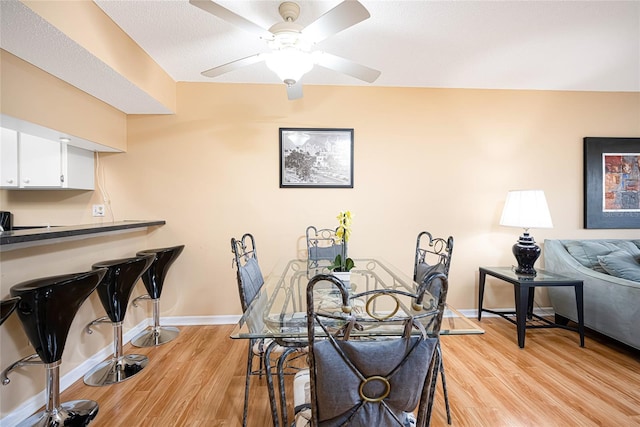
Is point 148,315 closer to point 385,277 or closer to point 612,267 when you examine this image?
point 385,277

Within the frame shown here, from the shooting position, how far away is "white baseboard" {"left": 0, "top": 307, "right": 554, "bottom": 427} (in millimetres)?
1573

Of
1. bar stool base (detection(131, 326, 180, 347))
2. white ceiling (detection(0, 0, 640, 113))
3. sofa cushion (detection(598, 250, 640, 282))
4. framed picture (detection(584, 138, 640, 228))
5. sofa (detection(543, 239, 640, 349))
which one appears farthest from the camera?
framed picture (detection(584, 138, 640, 228))

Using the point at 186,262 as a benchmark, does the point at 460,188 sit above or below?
above

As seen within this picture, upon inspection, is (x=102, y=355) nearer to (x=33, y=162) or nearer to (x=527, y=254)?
(x=33, y=162)

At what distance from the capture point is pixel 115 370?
2.04 m

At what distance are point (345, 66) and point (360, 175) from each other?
4.29 feet

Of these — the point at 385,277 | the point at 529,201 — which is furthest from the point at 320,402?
the point at 529,201

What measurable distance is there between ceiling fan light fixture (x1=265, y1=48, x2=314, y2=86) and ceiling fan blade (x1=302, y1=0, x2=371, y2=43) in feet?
0.36

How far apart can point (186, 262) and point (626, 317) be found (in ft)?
12.4

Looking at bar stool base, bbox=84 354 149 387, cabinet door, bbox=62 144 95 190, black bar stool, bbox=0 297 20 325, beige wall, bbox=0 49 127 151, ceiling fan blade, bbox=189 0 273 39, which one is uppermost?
ceiling fan blade, bbox=189 0 273 39

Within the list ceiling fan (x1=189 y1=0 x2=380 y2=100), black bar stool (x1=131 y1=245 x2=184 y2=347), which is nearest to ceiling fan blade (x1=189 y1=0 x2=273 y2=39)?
ceiling fan (x1=189 y1=0 x2=380 y2=100)

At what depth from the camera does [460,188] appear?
3023mm

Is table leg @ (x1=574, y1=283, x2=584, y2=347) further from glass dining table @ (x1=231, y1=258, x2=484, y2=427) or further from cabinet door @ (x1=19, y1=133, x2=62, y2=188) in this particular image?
cabinet door @ (x1=19, y1=133, x2=62, y2=188)

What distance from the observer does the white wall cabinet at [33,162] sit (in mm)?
2385
